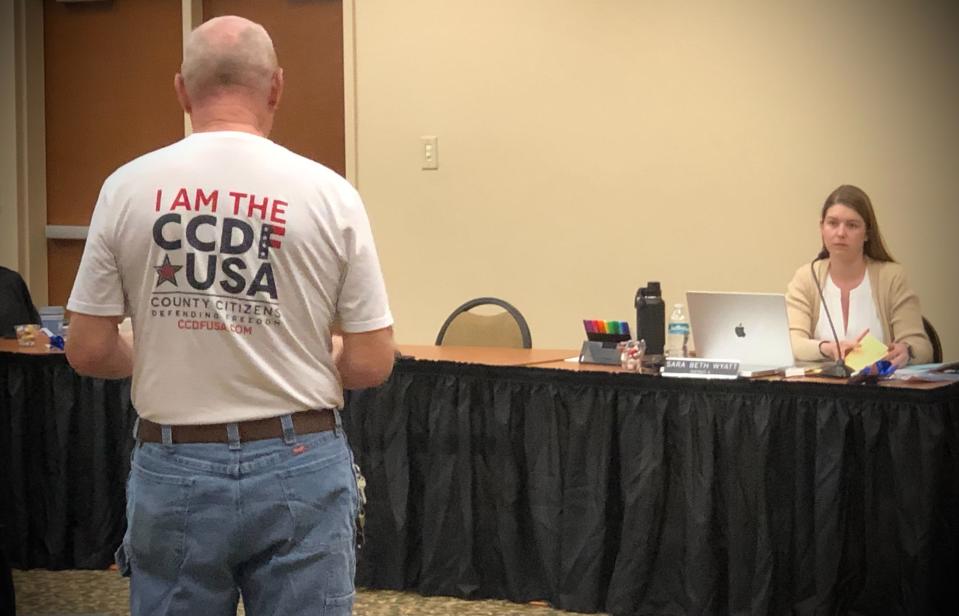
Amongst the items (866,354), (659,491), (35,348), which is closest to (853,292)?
(866,354)

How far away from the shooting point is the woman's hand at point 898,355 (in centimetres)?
377

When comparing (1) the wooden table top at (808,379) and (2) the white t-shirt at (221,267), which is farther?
(1) the wooden table top at (808,379)

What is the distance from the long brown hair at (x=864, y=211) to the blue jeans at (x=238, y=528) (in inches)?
110

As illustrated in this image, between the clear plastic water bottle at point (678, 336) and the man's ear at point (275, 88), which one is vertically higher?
the man's ear at point (275, 88)

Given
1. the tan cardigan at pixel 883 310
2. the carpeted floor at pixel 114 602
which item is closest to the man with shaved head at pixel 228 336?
the carpeted floor at pixel 114 602

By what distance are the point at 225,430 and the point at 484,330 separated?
9.53ft

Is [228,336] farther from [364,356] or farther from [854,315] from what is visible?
[854,315]

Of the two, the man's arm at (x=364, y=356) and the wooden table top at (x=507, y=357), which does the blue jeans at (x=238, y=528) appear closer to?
the man's arm at (x=364, y=356)

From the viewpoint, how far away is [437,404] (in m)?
3.85

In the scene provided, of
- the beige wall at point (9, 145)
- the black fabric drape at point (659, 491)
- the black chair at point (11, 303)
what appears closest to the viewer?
the black fabric drape at point (659, 491)

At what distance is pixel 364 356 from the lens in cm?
185

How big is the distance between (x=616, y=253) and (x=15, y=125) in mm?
3378

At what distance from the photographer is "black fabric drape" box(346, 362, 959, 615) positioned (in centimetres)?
329

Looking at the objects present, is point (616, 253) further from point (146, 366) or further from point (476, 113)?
point (146, 366)
